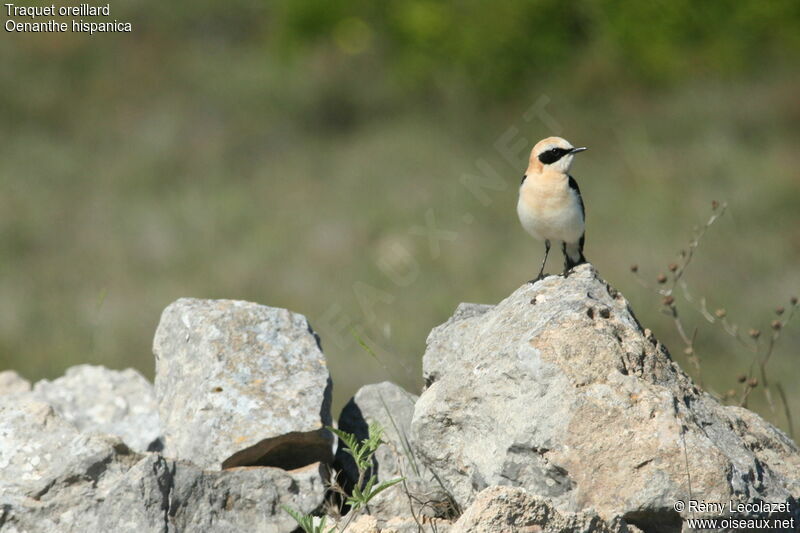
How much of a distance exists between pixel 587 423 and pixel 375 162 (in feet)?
47.4

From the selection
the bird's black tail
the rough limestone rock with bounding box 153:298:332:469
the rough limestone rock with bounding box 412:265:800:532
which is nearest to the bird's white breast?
the bird's black tail

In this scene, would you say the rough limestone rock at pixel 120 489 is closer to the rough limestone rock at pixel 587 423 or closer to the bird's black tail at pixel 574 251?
the rough limestone rock at pixel 587 423

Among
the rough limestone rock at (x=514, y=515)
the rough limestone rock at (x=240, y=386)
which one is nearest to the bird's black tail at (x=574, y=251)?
the rough limestone rock at (x=240, y=386)

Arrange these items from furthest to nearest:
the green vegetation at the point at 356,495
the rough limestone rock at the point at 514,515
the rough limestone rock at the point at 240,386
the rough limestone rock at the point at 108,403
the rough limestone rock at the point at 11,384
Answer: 1. the rough limestone rock at the point at 11,384
2. the rough limestone rock at the point at 108,403
3. the rough limestone rock at the point at 240,386
4. the green vegetation at the point at 356,495
5. the rough limestone rock at the point at 514,515

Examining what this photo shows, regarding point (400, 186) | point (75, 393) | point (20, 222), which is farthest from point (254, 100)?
point (75, 393)

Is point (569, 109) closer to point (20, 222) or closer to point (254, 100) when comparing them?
point (254, 100)

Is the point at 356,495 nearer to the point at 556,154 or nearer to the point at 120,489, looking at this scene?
the point at 120,489

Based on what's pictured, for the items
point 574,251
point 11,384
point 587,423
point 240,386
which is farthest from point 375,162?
point 587,423

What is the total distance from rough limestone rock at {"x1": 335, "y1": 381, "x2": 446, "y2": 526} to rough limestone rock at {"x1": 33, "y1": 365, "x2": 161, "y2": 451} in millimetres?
1045

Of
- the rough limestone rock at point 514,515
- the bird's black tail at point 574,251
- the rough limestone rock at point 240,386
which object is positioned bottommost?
the rough limestone rock at point 514,515

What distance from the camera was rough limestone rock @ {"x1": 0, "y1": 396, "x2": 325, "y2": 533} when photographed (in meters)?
4.02

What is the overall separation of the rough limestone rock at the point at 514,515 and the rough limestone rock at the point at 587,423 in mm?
202

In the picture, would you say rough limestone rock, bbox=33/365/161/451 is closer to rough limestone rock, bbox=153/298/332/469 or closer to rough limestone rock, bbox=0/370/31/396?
rough limestone rock, bbox=0/370/31/396

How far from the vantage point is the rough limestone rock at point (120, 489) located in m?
4.02
